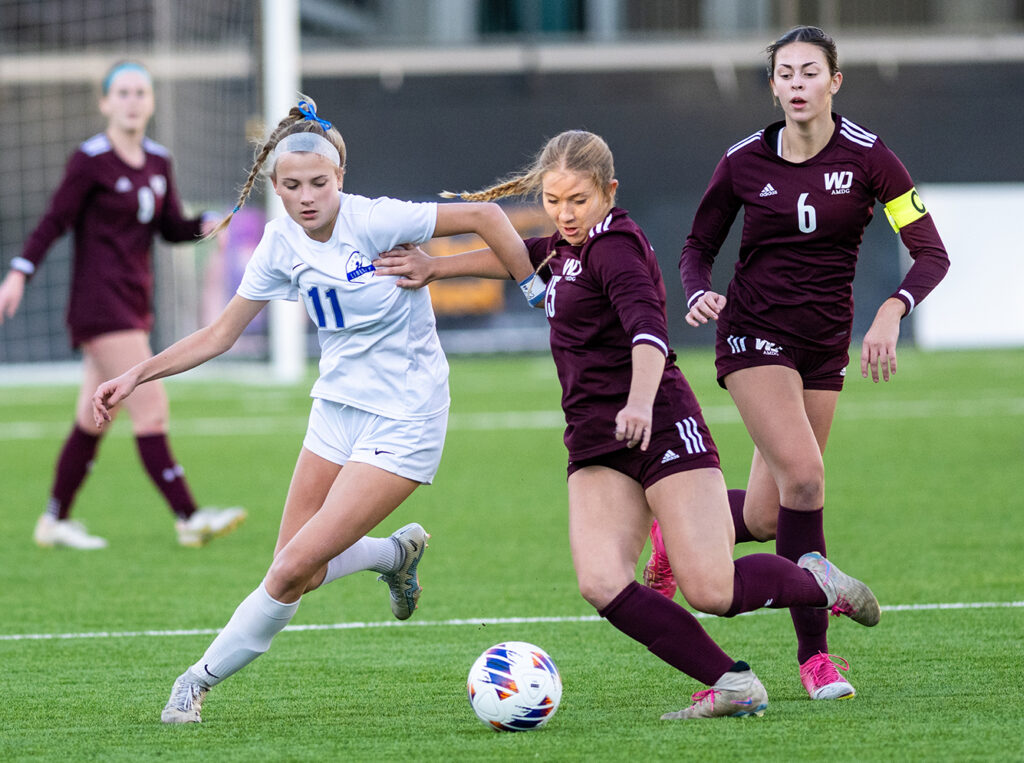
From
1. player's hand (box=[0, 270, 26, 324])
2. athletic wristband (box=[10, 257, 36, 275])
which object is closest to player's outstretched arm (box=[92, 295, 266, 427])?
player's hand (box=[0, 270, 26, 324])

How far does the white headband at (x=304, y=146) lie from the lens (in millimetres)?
4266

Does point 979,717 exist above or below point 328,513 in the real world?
below

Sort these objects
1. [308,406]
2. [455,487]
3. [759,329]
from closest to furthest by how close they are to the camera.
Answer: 1. [759,329]
2. [455,487]
3. [308,406]

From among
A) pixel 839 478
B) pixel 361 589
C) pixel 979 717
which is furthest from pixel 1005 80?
pixel 979 717

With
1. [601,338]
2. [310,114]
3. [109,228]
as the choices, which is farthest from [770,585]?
[109,228]

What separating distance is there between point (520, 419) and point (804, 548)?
989 centimetres

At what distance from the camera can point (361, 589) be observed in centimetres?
669

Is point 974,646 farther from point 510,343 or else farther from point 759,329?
point 510,343

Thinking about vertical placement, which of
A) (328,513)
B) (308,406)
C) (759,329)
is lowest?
(308,406)

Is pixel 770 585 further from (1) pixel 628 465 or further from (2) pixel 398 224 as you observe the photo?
(2) pixel 398 224

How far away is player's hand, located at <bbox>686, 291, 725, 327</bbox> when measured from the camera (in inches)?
171

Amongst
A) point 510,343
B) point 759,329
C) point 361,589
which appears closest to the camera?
point 759,329

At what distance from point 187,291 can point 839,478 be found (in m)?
9.43

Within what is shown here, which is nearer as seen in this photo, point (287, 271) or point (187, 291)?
point (287, 271)
